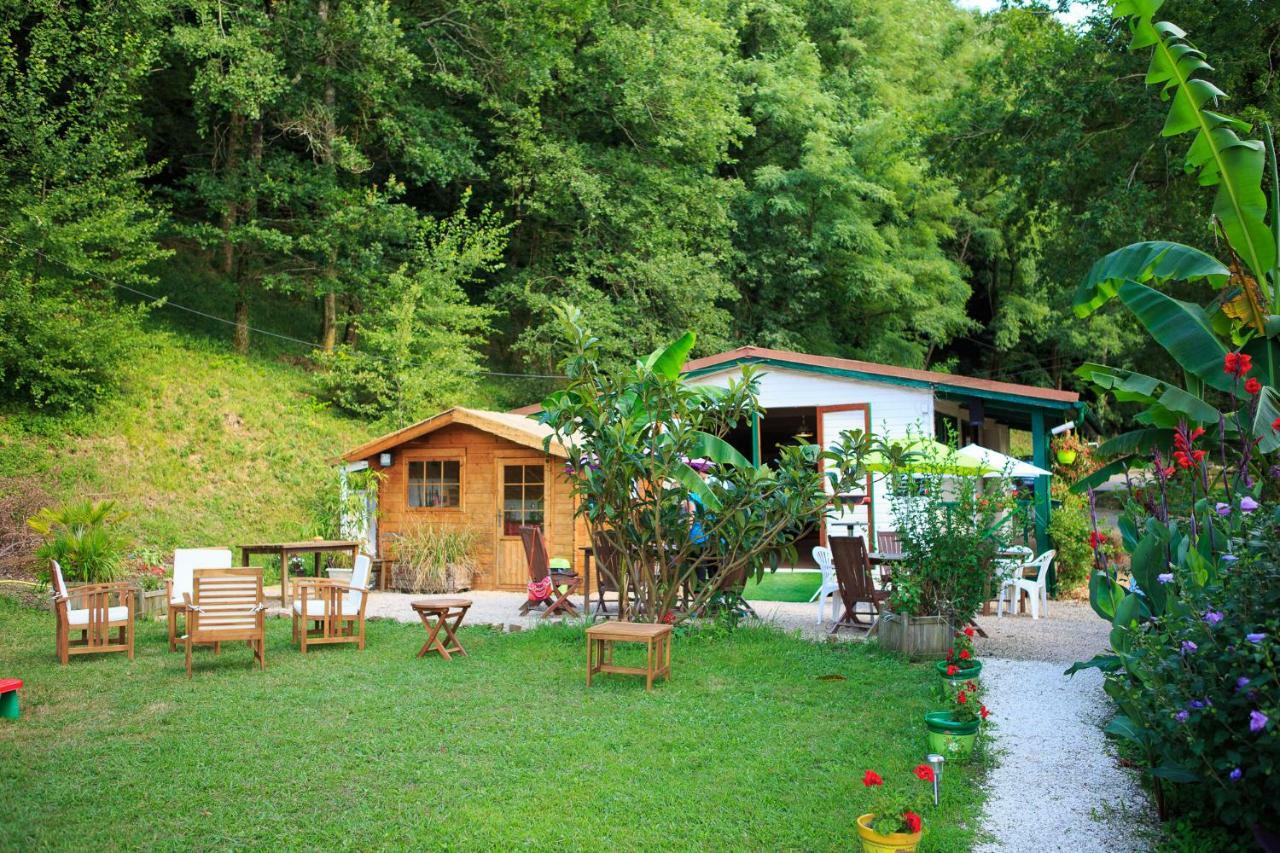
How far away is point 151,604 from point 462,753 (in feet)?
24.1

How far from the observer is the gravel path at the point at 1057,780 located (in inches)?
154

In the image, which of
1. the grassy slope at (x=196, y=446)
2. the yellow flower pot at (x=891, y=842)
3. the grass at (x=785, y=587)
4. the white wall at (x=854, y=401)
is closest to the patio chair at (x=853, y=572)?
the grass at (x=785, y=587)

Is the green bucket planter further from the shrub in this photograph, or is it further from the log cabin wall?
the shrub

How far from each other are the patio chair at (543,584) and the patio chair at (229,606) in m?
3.40

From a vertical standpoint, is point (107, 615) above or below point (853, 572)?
below

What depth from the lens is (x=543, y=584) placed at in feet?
35.9

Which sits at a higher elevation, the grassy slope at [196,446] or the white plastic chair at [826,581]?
the grassy slope at [196,446]

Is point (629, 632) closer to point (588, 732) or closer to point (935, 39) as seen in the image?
point (588, 732)

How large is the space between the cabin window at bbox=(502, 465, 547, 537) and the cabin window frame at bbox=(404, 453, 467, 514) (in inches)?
26.8

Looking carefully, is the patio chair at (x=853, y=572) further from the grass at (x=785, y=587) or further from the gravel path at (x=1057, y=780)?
the grass at (x=785, y=587)

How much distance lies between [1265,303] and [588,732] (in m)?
5.44

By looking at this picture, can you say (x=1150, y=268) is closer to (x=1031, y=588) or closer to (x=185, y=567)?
(x=1031, y=588)

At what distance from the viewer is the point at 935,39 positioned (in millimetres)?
29844

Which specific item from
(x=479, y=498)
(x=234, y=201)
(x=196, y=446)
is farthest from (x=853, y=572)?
(x=234, y=201)
